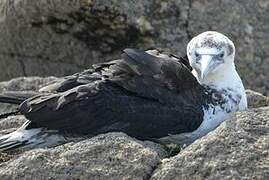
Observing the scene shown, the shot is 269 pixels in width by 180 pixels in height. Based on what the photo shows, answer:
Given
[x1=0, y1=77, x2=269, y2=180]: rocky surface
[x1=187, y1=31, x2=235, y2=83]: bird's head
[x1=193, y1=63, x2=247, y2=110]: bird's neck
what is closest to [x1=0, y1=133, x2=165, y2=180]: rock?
[x1=0, y1=77, x2=269, y2=180]: rocky surface

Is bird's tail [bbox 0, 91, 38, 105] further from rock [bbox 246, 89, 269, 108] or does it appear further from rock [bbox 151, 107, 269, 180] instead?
rock [bbox 246, 89, 269, 108]

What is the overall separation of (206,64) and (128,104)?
773 millimetres

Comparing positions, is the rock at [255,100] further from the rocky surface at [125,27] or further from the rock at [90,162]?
the rock at [90,162]

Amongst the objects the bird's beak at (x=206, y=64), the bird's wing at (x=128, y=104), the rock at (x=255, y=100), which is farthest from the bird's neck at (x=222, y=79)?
the rock at (x=255, y=100)

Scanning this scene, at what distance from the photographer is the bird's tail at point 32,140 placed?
8008 millimetres

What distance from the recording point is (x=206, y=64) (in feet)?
26.8

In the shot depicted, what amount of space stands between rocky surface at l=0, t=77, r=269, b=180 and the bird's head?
112 cm

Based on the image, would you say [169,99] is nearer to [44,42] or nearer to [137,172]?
[137,172]

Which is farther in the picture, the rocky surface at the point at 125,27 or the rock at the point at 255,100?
the rocky surface at the point at 125,27

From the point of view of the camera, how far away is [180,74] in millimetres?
8164

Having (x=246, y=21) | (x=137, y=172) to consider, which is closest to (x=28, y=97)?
(x=137, y=172)

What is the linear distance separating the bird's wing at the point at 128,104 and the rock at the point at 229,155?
2.71ft

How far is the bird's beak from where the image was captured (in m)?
8.13

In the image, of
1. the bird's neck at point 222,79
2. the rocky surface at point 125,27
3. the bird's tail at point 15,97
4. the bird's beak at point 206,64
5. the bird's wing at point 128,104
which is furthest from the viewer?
the rocky surface at point 125,27
